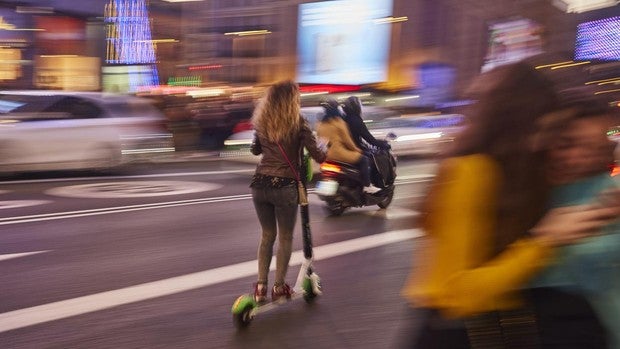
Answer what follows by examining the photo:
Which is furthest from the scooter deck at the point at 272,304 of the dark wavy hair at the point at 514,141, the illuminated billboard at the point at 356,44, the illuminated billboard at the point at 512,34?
the illuminated billboard at the point at 356,44

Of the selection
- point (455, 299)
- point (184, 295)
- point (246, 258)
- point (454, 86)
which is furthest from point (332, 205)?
point (454, 86)

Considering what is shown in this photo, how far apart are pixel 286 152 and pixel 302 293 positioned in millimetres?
1168

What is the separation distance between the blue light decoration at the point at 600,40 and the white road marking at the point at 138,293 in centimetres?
4134

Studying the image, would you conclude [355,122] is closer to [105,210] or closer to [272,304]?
[105,210]

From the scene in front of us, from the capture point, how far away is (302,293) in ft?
18.1

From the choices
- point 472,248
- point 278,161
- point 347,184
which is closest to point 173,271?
point 278,161

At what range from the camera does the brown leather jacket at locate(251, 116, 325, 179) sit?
5051mm

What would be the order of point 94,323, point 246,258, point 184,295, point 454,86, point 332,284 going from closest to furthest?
point 94,323
point 184,295
point 332,284
point 246,258
point 454,86

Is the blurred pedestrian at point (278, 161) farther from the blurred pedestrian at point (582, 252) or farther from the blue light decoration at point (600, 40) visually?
the blue light decoration at point (600, 40)

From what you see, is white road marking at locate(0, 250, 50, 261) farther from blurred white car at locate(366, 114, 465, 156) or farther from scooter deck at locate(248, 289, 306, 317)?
blurred white car at locate(366, 114, 465, 156)

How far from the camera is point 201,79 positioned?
174 ft

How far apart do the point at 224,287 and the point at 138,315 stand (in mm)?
986

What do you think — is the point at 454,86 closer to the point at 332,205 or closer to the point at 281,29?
the point at 281,29

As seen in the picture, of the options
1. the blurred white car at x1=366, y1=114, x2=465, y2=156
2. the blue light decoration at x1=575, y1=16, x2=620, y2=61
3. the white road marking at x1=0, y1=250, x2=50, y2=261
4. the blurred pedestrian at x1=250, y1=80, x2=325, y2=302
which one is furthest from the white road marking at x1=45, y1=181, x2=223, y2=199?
the blue light decoration at x1=575, y1=16, x2=620, y2=61
